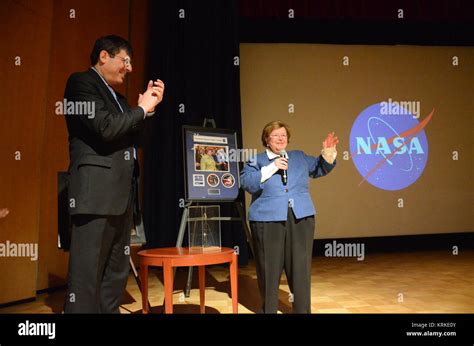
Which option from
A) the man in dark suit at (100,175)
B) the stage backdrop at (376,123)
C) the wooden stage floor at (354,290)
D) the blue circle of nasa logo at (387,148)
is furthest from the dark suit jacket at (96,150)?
the blue circle of nasa logo at (387,148)

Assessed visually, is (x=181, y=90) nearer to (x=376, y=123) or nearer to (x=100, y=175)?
(x=376, y=123)

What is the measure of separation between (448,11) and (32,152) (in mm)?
5216

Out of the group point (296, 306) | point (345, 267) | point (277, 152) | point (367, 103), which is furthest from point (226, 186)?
point (367, 103)

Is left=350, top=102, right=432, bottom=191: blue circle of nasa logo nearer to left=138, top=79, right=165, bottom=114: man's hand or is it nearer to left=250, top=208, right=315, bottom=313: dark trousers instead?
left=250, top=208, right=315, bottom=313: dark trousers

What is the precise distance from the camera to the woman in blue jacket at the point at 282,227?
2594 mm

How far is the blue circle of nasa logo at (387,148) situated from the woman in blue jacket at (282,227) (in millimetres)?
3596

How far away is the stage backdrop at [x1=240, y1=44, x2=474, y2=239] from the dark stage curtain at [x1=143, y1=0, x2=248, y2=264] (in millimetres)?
718

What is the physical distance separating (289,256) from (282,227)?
0.62 ft

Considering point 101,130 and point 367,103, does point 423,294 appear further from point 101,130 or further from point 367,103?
point 367,103

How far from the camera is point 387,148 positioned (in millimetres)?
6160

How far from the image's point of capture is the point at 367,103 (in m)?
6.21

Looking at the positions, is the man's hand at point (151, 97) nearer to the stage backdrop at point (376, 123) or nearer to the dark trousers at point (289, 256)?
the dark trousers at point (289, 256)

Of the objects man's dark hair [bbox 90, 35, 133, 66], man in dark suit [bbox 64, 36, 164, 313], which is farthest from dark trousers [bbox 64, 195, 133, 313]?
man's dark hair [bbox 90, 35, 133, 66]
